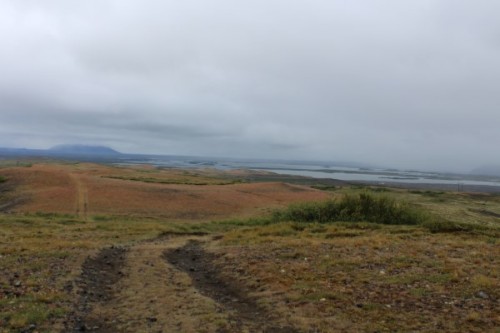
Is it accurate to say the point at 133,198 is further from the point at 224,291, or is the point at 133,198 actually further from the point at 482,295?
the point at 482,295

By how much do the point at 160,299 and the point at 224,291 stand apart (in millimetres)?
1955

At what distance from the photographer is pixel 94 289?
12.0m

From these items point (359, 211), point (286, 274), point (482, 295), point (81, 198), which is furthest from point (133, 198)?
point (482, 295)

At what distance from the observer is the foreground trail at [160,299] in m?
8.87

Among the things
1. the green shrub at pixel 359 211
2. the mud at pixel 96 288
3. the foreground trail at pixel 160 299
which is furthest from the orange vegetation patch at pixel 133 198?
the foreground trail at pixel 160 299

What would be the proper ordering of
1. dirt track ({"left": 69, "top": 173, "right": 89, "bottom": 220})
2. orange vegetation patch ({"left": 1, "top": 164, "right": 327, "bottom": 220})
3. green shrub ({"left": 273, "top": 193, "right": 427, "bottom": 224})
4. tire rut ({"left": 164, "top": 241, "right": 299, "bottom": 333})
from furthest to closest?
orange vegetation patch ({"left": 1, "top": 164, "right": 327, "bottom": 220}) → dirt track ({"left": 69, "top": 173, "right": 89, "bottom": 220}) → green shrub ({"left": 273, "top": 193, "right": 427, "bottom": 224}) → tire rut ({"left": 164, "top": 241, "right": 299, "bottom": 333})

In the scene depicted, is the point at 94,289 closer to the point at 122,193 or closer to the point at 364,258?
the point at 364,258

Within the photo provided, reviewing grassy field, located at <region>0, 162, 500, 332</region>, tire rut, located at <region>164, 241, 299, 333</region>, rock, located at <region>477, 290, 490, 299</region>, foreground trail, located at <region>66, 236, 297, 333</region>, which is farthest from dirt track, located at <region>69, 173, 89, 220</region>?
rock, located at <region>477, 290, 490, 299</region>

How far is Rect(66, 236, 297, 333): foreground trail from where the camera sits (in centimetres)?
887

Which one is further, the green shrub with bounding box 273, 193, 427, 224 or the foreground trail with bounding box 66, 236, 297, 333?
the green shrub with bounding box 273, 193, 427, 224

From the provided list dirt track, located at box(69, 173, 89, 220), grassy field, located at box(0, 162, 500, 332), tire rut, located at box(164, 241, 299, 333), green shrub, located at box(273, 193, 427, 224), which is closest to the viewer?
tire rut, located at box(164, 241, 299, 333)

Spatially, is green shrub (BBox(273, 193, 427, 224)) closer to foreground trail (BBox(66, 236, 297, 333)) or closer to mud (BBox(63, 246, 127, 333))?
foreground trail (BBox(66, 236, 297, 333))

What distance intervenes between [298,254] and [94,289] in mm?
6674

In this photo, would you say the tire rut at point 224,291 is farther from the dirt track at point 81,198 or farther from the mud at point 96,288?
the dirt track at point 81,198
